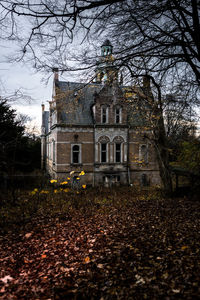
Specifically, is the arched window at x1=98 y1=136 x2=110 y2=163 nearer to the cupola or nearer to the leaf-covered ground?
the leaf-covered ground

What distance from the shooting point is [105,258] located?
4.30 metres

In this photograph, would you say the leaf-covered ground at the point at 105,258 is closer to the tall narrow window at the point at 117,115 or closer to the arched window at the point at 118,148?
the arched window at the point at 118,148

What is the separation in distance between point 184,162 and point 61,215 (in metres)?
7.73

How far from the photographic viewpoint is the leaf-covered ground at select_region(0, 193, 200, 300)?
3.33 meters

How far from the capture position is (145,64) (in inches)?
254

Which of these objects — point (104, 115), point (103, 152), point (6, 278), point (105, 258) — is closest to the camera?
point (6, 278)

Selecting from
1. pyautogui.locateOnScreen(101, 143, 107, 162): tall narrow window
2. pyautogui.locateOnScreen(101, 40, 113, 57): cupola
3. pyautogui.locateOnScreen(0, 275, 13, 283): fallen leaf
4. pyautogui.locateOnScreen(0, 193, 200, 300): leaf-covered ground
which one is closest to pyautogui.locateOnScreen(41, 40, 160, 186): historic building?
pyautogui.locateOnScreen(101, 143, 107, 162): tall narrow window

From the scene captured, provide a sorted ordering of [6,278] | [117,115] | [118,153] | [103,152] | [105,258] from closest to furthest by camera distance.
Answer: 1. [6,278]
2. [105,258]
3. [103,152]
4. [117,115]
5. [118,153]

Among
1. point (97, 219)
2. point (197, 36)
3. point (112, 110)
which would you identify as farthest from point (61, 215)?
point (112, 110)

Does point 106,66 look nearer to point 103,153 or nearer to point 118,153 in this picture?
point 103,153

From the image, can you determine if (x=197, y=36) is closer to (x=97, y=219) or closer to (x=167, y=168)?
(x=97, y=219)

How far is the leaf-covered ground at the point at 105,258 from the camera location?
10.9ft

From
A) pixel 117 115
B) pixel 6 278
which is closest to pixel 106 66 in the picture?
pixel 6 278

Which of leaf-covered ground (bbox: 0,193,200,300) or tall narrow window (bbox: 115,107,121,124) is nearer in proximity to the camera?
leaf-covered ground (bbox: 0,193,200,300)
